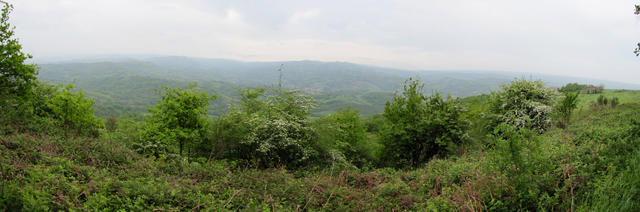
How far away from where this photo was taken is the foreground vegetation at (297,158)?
15.4ft

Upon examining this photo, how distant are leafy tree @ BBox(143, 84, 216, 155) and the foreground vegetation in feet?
0.25

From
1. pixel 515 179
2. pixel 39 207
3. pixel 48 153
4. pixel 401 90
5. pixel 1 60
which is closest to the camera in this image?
pixel 39 207

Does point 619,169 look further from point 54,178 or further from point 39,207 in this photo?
point 54,178

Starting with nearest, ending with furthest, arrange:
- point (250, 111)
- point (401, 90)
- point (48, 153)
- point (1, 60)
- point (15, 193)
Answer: point (15, 193) < point (48, 153) < point (1, 60) < point (250, 111) < point (401, 90)

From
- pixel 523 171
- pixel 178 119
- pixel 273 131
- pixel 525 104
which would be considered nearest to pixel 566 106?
pixel 525 104

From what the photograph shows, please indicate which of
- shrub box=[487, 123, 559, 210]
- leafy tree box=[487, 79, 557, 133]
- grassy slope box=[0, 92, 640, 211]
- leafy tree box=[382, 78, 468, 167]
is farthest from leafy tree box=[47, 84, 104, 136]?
leafy tree box=[487, 79, 557, 133]

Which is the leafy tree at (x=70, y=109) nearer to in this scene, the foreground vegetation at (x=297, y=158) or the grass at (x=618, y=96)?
the foreground vegetation at (x=297, y=158)

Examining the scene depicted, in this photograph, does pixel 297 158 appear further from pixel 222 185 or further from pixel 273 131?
pixel 222 185

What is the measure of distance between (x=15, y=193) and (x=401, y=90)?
56.7ft

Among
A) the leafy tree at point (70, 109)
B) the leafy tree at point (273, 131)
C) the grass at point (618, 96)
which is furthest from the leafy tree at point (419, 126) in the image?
the grass at point (618, 96)

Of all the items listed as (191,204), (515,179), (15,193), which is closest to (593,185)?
(515,179)

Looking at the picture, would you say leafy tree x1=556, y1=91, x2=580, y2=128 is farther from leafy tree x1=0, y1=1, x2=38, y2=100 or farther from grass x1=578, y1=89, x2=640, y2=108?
leafy tree x1=0, y1=1, x2=38, y2=100

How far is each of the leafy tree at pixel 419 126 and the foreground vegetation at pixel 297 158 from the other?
3.1 inches

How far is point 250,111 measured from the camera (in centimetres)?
1553
